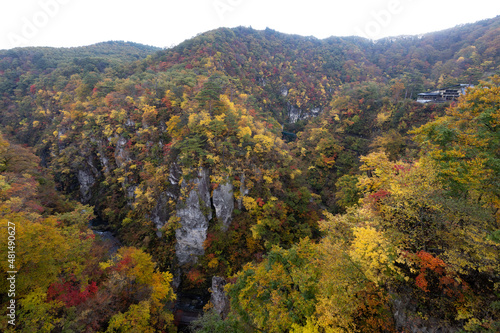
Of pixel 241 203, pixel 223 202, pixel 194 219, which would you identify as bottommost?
pixel 194 219

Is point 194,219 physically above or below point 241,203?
below

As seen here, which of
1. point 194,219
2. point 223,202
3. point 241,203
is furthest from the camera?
point 241,203

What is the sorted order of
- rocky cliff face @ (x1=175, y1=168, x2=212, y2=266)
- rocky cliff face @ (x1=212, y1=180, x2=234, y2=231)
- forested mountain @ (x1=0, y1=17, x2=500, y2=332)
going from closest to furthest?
forested mountain @ (x1=0, y1=17, x2=500, y2=332) → rocky cliff face @ (x1=175, y1=168, x2=212, y2=266) → rocky cliff face @ (x1=212, y1=180, x2=234, y2=231)

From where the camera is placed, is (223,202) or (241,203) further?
(241,203)

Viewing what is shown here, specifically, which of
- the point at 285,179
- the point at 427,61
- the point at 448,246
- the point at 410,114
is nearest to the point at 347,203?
the point at 285,179

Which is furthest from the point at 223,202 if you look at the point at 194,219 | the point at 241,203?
the point at 194,219

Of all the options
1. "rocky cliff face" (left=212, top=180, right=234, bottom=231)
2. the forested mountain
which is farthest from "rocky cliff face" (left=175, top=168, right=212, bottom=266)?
"rocky cliff face" (left=212, top=180, right=234, bottom=231)

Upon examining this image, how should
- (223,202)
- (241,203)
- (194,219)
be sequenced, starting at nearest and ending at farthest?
(194,219), (223,202), (241,203)

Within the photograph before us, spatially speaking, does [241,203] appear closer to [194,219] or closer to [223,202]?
[223,202]

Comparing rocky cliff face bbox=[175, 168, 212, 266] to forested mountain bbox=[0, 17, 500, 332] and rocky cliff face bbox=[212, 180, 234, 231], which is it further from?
rocky cliff face bbox=[212, 180, 234, 231]

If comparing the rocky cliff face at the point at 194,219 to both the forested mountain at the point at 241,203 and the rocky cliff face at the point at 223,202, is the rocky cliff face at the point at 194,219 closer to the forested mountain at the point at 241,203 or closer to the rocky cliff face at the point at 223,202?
the forested mountain at the point at 241,203

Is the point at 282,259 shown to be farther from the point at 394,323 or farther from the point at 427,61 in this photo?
the point at 427,61
